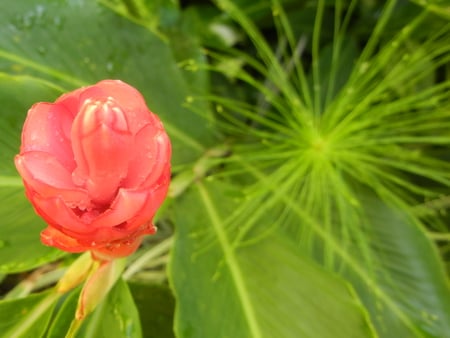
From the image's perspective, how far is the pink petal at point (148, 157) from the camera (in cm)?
43

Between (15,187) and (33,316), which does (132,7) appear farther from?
(33,316)

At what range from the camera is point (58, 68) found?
0.78 metres

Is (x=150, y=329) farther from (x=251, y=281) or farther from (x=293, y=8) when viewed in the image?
(x=293, y=8)

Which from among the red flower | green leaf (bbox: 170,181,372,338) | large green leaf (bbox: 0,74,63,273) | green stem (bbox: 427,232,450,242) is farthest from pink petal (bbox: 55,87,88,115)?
green stem (bbox: 427,232,450,242)

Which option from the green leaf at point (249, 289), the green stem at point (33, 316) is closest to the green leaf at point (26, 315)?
the green stem at point (33, 316)

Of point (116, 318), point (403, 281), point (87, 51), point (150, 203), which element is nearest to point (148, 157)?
point (150, 203)

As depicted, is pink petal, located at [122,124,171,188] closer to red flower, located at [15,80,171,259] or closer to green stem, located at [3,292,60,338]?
red flower, located at [15,80,171,259]

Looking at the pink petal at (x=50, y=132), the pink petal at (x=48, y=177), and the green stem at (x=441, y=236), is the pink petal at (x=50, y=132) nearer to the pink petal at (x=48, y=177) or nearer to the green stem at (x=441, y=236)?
the pink petal at (x=48, y=177)

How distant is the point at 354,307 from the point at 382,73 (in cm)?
39

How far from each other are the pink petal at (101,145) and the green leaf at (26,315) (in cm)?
29

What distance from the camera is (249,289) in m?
0.75

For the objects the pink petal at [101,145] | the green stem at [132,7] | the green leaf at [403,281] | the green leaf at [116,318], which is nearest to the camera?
the pink petal at [101,145]

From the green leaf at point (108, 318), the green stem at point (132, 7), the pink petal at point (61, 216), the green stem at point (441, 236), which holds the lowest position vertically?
the green leaf at point (108, 318)

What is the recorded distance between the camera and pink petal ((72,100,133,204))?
0.40 metres
